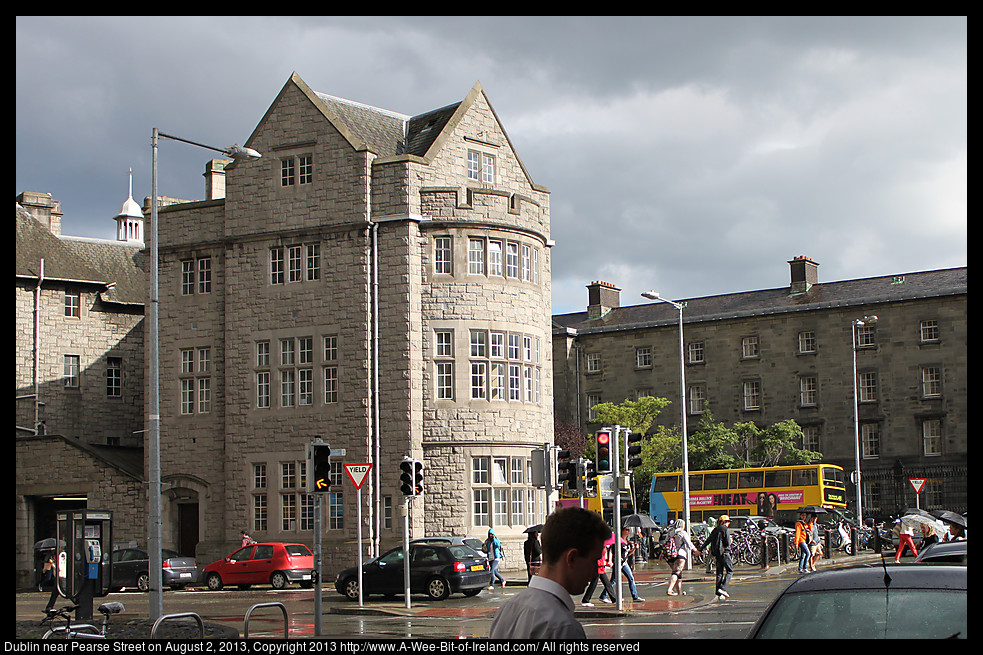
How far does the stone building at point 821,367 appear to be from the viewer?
6538 cm

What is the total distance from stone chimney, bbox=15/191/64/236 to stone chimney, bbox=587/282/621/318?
124 feet

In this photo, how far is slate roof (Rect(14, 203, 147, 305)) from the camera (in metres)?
50.3

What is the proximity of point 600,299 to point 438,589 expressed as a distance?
55.3m

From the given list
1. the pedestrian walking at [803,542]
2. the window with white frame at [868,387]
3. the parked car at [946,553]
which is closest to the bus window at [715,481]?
the pedestrian walking at [803,542]

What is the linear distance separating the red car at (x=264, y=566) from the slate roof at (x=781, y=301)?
4443cm

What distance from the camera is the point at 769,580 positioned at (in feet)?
103

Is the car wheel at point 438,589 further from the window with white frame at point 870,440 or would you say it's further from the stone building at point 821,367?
the window with white frame at point 870,440

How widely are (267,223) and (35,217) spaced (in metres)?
19.3

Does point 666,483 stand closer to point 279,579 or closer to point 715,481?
point 715,481

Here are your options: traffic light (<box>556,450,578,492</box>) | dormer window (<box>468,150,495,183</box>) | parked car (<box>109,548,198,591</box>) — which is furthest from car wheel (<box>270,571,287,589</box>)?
dormer window (<box>468,150,495,183</box>)

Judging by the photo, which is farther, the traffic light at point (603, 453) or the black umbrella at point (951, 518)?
the traffic light at point (603, 453)

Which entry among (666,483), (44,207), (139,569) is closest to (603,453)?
(139,569)

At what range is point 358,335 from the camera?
39062mm
